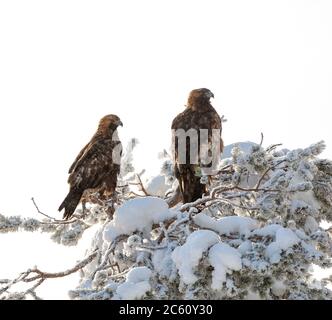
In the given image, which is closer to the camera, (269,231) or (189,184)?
(269,231)

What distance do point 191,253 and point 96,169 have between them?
5038 mm

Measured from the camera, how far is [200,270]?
7.51 metres

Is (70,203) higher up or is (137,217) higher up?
(70,203)

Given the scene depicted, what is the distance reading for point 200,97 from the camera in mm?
13008

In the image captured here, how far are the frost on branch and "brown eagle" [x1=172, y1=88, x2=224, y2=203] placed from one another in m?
1.93

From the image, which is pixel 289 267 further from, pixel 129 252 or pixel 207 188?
pixel 207 188

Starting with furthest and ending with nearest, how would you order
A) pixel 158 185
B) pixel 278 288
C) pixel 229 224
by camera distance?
pixel 158 185 → pixel 229 224 → pixel 278 288

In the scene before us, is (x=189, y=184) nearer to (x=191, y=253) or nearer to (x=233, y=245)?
(x=233, y=245)

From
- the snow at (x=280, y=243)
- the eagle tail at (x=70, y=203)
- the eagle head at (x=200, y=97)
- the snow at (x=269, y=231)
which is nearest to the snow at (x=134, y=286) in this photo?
the snow at (x=280, y=243)

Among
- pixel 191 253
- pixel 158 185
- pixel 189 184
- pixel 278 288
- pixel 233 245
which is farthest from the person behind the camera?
pixel 158 185

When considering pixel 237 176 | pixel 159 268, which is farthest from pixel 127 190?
pixel 159 268

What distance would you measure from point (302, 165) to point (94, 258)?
3304 millimetres

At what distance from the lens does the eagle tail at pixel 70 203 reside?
1138 centimetres

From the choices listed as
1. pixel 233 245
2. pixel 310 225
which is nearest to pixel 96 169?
pixel 310 225
